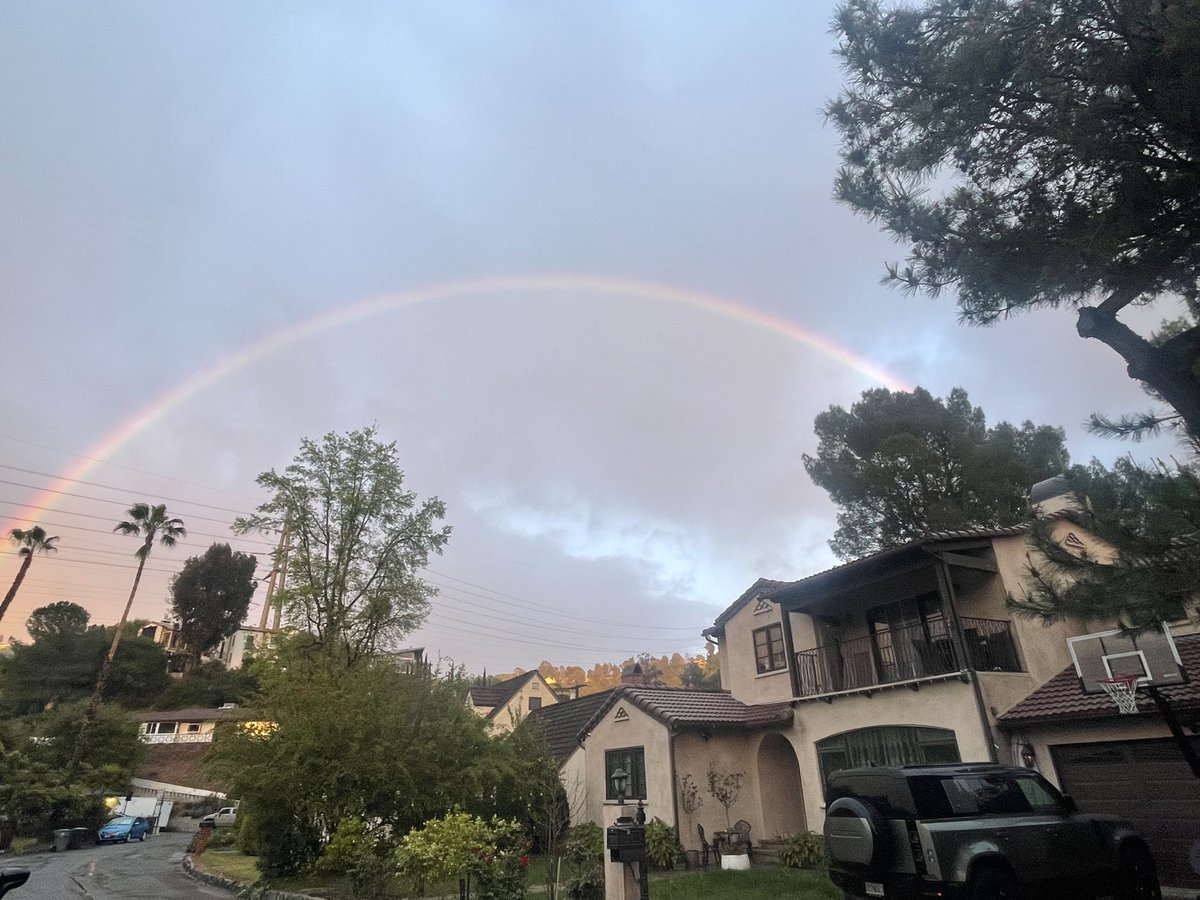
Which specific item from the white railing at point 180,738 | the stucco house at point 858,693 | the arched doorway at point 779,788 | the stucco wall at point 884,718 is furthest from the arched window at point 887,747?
the white railing at point 180,738

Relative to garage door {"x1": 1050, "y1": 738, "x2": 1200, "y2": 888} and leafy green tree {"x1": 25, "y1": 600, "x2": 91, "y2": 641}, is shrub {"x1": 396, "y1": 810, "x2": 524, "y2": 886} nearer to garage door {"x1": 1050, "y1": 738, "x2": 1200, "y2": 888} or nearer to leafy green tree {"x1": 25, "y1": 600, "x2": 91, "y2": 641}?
garage door {"x1": 1050, "y1": 738, "x2": 1200, "y2": 888}

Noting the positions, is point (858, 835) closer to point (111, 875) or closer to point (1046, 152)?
point (1046, 152)

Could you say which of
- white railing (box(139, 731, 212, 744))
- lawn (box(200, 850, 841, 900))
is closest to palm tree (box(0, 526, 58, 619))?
white railing (box(139, 731, 212, 744))

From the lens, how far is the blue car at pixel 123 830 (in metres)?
28.4

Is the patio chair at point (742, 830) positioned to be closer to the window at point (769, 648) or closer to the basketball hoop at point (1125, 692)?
the window at point (769, 648)

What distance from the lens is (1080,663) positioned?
1276 cm

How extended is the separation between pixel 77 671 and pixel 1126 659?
62.9 m

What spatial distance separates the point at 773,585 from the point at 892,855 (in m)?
12.5

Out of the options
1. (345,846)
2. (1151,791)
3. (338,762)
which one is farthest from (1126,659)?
(338,762)

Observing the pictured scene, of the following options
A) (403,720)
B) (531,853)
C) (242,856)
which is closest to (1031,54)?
(403,720)

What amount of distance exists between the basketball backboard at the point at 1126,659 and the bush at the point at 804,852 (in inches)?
256

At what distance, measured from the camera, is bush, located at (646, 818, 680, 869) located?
1642 cm

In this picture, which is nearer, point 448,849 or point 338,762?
point 448,849

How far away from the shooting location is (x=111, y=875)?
669 inches
